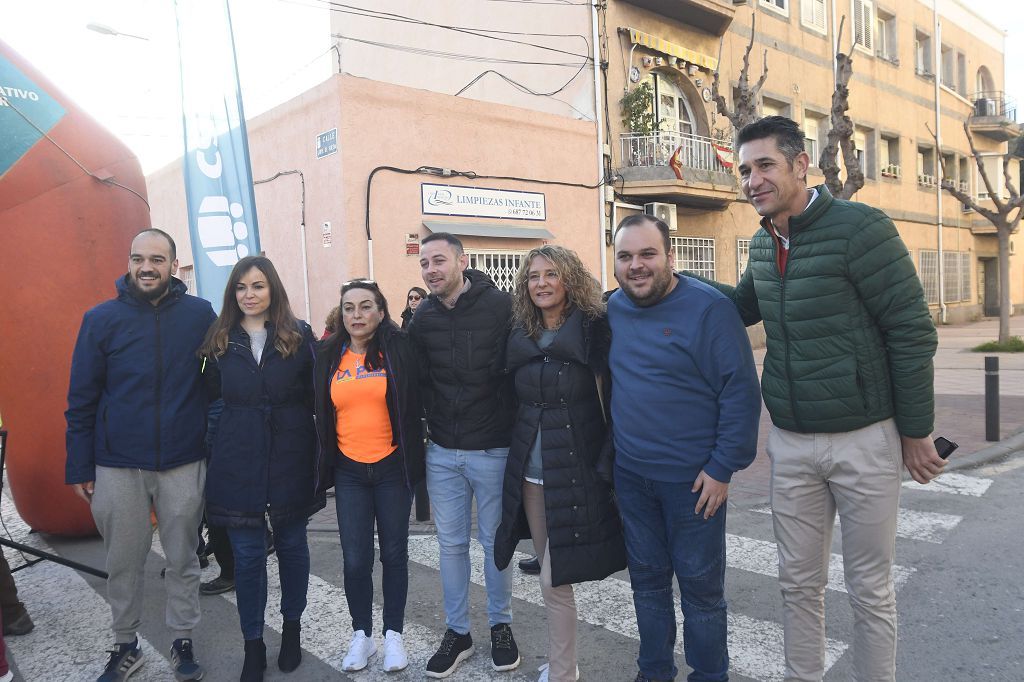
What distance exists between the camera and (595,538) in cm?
293

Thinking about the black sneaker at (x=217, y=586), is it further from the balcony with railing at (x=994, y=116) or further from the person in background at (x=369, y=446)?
the balcony with railing at (x=994, y=116)

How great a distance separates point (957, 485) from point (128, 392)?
6.29 m

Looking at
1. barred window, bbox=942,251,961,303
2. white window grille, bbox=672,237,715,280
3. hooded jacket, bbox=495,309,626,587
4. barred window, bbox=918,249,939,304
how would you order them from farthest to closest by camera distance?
barred window, bbox=942,251,961,303 < barred window, bbox=918,249,939,304 < white window grille, bbox=672,237,715,280 < hooded jacket, bbox=495,309,626,587

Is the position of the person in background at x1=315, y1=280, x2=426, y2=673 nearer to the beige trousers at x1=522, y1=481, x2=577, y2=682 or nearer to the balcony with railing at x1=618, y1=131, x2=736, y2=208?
the beige trousers at x1=522, y1=481, x2=577, y2=682

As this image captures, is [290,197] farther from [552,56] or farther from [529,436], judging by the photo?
[529,436]

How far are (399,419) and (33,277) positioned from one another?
11.2 ft

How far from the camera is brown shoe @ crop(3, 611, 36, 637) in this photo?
385 cm

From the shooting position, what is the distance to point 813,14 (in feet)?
62.1

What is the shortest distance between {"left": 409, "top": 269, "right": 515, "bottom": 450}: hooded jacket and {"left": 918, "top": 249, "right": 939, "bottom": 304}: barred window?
24.5 meters

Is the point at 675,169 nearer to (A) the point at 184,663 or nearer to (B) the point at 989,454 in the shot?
(B) the point at 989,454

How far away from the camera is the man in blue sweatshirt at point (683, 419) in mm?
2615

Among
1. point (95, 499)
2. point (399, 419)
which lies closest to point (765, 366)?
point (399, 419)

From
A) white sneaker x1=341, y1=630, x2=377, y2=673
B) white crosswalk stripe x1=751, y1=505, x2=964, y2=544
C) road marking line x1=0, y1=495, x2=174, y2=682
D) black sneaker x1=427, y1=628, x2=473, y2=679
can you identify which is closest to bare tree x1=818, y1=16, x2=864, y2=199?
white crosswalk stripe x1=751, y1=505, x2=964, y2=544

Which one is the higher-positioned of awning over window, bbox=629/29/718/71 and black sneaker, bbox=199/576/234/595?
awning over window, bbox=629/29/718/71
